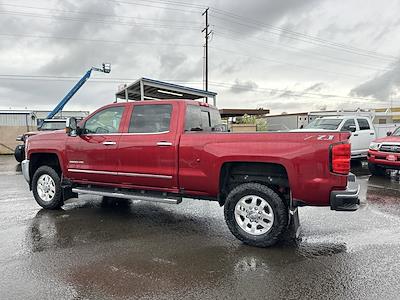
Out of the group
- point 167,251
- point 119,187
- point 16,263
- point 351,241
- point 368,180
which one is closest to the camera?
point 16,263

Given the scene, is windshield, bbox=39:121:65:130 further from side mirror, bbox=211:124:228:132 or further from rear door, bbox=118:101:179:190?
side mirror, bbox=211:124:228:132

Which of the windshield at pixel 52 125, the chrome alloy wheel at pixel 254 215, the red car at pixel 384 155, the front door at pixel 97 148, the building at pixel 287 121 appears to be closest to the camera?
the chrome alloy wheel at pixel 254 215

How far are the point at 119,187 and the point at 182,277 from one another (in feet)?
8.36

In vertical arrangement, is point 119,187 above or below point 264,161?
below

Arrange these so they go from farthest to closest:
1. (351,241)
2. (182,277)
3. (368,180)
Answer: (368,180) < (351,241) < (182,277)

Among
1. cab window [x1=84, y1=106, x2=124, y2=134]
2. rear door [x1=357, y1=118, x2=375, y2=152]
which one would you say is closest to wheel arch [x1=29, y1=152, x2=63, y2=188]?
cab window [x1=84, y1=106, x2=124, y2=134]

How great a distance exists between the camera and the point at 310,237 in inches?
194

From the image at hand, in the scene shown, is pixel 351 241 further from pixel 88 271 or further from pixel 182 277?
pixel 88 271

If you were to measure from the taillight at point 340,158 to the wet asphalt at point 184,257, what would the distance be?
110cm

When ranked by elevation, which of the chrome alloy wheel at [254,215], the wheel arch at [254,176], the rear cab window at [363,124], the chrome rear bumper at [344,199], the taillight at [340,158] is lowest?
the chrome alloy wheel at [254,215]

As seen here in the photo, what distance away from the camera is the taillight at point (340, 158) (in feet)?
13.5

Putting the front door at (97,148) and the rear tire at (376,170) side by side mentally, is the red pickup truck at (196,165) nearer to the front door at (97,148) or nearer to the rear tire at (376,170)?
the front door at (97,148)

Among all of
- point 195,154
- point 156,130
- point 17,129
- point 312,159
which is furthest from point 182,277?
point 17,129

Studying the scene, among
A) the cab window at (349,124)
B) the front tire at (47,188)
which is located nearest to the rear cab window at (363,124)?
the cab window at (349,124)
